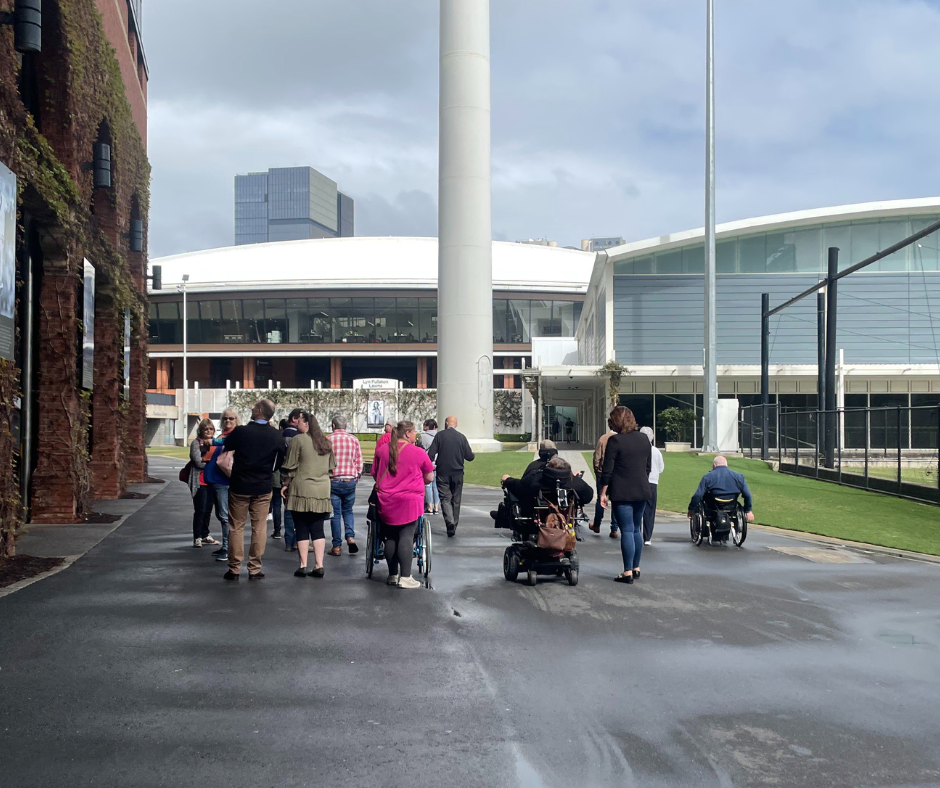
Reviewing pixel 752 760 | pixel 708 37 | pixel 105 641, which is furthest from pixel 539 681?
pixel 708 37

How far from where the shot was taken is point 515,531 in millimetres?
11383

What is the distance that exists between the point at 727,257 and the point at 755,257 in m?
1.36

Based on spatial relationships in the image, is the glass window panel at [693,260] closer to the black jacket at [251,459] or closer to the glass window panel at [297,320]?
the black jacket at [251,459]

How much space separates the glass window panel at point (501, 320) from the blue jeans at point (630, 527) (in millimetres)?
75976

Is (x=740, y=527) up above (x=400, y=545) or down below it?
below

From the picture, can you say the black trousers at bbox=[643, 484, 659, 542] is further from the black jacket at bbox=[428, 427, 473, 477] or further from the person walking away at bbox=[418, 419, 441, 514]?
the person walking away at bbox=[418, 419, 441, 514]

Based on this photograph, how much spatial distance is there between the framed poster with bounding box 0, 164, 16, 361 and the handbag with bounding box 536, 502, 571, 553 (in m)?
6.47

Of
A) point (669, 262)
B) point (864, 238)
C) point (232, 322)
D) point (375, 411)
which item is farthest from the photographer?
point (232, 322)

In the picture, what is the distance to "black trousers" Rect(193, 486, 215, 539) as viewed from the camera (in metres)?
13.6

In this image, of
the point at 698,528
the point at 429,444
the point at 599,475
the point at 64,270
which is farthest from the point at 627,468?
the point at 64,270

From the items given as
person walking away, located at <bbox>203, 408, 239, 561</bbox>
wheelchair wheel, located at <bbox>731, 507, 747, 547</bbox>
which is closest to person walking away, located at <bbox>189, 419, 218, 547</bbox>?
person walking away, located at <bbox>203, 408, 239, 561</bbox>

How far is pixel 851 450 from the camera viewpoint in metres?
30.7

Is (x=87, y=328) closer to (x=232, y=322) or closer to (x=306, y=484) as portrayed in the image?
(x=306, y=484)

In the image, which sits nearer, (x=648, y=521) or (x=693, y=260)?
(x=648, y=521)
